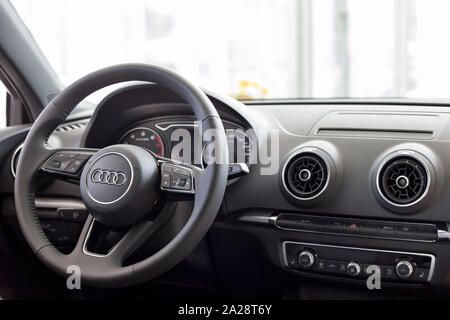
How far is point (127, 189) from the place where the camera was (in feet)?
3.76

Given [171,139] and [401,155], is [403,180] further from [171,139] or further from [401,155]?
[171,139]

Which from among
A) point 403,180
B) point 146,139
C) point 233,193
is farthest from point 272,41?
point 403,180

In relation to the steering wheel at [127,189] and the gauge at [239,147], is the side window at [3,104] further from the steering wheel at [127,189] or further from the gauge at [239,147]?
the gauge at [239,147]

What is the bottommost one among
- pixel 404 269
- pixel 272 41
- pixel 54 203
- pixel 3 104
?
pixel 404 269

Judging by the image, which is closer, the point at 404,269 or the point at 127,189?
the point at 127,189

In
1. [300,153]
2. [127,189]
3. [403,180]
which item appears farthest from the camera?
[300,153]

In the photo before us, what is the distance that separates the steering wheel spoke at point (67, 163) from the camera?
1251mm

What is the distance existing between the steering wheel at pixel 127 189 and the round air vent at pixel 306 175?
28 centimetres

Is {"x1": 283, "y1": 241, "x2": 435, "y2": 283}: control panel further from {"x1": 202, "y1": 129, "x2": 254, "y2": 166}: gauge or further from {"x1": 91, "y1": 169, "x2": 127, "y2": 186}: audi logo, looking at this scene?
{"x1": 91, "y1": 169, "x2": 127, "y2": 186}: audi logo

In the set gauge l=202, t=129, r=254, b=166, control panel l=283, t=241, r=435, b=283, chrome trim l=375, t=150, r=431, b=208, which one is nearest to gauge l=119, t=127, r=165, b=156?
gauge l=202, t=129, r=254, b=166

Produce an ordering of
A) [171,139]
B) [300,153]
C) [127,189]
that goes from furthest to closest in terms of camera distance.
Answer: [171,139], [300,153], [127,189]

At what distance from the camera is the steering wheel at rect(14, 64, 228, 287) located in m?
1.09

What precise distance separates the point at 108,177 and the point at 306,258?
1.67 ft

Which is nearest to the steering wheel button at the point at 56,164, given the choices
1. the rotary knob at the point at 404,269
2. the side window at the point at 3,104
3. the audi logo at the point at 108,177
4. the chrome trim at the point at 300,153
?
the audi logo at the point at 108,177
